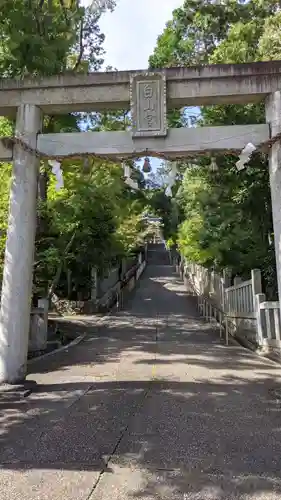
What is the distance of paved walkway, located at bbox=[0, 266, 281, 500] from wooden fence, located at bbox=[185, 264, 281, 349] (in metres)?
1.06

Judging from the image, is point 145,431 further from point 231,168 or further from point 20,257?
point 231,168

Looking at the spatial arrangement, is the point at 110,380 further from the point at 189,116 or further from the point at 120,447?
the point at 189,116

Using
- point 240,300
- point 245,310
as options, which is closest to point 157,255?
point 240,300

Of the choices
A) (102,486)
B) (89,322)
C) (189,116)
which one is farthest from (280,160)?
(89,322)

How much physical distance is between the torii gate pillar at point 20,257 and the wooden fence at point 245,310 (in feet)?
19.2

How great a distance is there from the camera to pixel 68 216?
13.5m

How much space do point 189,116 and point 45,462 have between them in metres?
→ 14.4

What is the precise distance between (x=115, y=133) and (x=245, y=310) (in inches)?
302

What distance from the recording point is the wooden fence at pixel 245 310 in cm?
1009

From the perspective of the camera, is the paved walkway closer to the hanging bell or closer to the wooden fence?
the wooden fence

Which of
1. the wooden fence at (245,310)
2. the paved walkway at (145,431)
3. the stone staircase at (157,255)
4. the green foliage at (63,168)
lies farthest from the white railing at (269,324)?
the stone staircase at (157,255)

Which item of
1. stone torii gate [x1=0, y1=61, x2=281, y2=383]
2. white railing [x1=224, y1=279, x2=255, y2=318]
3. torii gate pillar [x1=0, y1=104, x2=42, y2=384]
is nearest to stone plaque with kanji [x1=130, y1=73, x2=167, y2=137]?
stone torii gate [x1=0, y1=61, x2=281, y2=383]

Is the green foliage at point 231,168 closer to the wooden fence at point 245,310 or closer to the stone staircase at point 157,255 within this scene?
the wooden fence at point 245,310

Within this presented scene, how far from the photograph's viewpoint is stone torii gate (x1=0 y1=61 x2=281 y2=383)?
6699 millimetres
